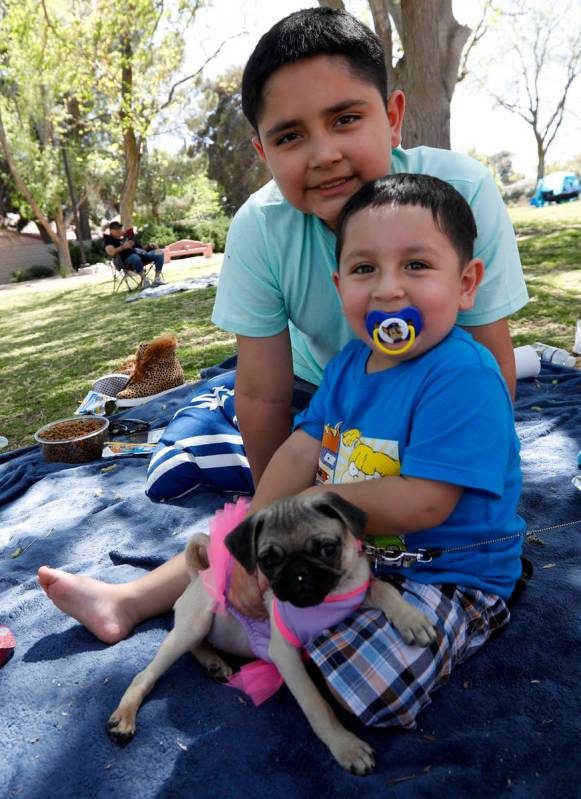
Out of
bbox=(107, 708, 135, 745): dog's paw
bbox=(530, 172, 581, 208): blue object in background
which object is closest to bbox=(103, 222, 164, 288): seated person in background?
bbox=(107, 708, 135, 745): dog's paw

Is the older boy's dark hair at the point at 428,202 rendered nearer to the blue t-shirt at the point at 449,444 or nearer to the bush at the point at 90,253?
the blue t-shirt at the point at 449,444

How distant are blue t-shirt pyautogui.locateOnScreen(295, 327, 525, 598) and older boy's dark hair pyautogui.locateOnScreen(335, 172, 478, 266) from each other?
13.9 inches

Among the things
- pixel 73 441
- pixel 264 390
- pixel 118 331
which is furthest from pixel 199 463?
pixel 118 331

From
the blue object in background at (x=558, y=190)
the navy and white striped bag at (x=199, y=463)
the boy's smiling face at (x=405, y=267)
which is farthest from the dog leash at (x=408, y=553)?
the blue object in background at (x=558, y=190)

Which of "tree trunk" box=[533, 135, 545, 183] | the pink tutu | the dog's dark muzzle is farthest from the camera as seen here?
"tree trunk" box=[533, 135, 545, 183]

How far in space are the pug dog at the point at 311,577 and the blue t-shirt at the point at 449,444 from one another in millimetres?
239

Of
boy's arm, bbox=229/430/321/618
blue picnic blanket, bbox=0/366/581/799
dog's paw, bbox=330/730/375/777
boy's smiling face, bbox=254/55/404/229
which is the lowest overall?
blue picnic blanket, bbox=0/366/581/799

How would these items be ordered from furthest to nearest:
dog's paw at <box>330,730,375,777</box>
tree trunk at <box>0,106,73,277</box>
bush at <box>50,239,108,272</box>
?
bush at <box>50,239,108,272</box>
tree trunk at <box>0,106,73,277</box>
dog's paw at <box>330,730,375,777</box>

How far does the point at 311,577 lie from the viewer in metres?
1.73

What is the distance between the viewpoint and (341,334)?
3.07 meters

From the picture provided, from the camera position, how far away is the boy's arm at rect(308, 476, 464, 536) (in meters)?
1.95

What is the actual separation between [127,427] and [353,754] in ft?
12.9

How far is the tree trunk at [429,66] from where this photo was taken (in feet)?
29.8

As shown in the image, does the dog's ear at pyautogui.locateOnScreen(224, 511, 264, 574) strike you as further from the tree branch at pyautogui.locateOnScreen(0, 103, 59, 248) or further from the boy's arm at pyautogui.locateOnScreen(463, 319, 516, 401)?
the tree branch at pyautogui.locateOnScreen(0, 103, 59, 248)
